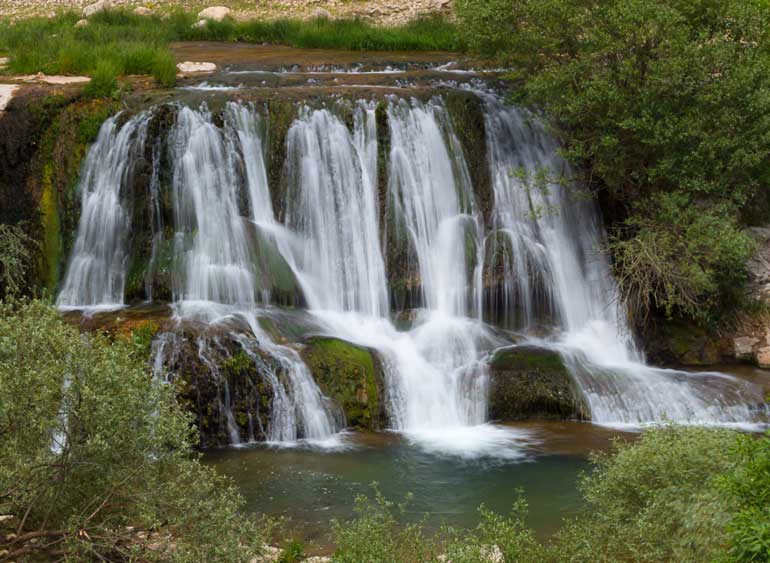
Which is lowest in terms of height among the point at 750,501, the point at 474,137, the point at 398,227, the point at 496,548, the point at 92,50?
the point at 496,548

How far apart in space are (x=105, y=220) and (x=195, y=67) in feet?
19.6

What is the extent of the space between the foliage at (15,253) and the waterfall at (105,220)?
70 cm

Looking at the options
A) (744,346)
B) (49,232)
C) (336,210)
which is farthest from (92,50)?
(744,346)

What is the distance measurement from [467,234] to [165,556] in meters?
10.3

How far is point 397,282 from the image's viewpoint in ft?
50.9

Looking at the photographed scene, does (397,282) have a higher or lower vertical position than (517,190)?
lower

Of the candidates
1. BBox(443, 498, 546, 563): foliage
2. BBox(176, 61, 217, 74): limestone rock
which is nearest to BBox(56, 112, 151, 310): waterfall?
BBox(176, 61, 217, 74): limestone rock

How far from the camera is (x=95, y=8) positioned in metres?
26.8

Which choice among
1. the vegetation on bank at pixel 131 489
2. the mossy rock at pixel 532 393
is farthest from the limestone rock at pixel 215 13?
the vegetation on bank at pixel 131 489

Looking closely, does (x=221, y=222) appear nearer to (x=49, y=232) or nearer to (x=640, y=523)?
(x=49, y=232)

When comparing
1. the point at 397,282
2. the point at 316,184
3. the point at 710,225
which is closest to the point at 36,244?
the point at 316,184

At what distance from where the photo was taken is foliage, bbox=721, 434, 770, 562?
15.7ft

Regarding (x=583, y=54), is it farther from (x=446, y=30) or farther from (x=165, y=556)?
(x=165, y=556)

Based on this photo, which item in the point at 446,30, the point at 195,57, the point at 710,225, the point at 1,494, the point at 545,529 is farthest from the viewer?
the point at 446,30
